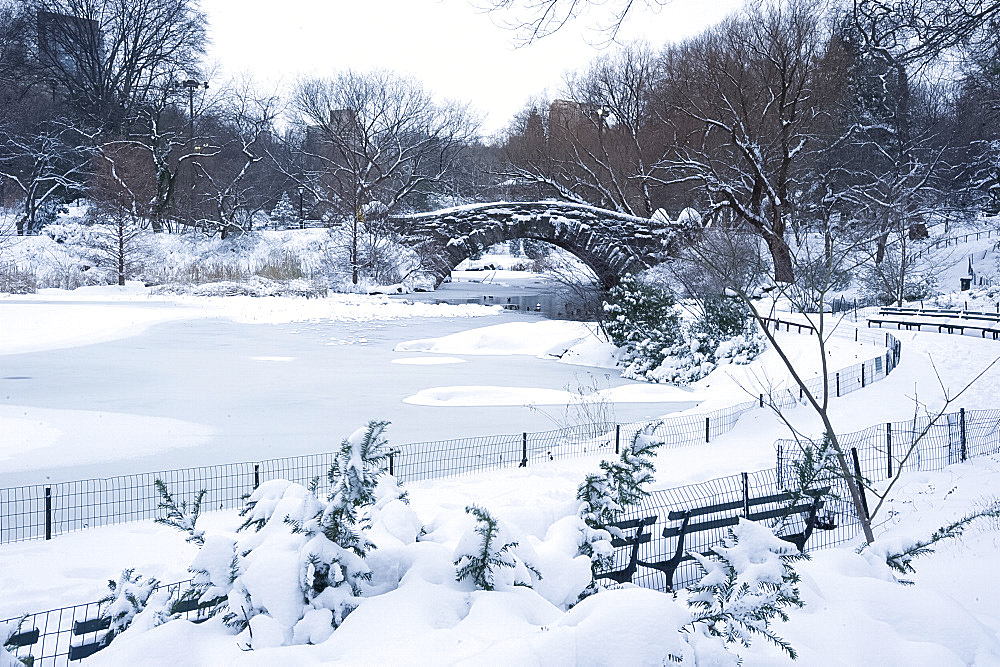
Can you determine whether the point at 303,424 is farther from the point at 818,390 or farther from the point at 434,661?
the point at 434,661

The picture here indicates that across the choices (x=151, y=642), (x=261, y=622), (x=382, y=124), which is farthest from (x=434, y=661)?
(x=382, y=124)

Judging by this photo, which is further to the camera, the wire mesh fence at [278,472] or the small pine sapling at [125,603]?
the wire mesh fence at [278,472]

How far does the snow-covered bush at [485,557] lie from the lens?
366 centimetres

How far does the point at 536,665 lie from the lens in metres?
2.97

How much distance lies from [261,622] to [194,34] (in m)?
53.3

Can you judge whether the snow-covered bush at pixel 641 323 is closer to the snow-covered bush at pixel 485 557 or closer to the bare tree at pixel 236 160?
the snow-covered bush at pixel 485 557

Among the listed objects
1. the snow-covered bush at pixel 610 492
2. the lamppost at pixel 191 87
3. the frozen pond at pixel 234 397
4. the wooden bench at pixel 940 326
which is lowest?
the frozen pond at pixel 234 397

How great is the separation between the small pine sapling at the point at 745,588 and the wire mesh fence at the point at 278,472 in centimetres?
107

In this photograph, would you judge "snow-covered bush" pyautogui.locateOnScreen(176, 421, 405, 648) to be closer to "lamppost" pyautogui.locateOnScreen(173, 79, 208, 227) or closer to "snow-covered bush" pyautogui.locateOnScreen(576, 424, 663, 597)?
"snow-covered bush" pyautogui.locateOnScreen(576, 424, 663, 597)

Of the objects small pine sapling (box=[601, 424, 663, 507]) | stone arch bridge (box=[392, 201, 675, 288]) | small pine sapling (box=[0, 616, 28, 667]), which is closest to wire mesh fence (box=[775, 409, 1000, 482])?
small pine sapling (box=[601, 424, 663, 507])

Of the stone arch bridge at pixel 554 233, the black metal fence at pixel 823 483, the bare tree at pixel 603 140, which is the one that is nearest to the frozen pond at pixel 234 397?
the black metal fence at pixel 823 483

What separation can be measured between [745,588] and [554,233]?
33.1m

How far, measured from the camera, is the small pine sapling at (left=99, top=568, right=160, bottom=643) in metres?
3.70

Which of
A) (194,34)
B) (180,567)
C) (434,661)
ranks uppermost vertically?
(194,34)
